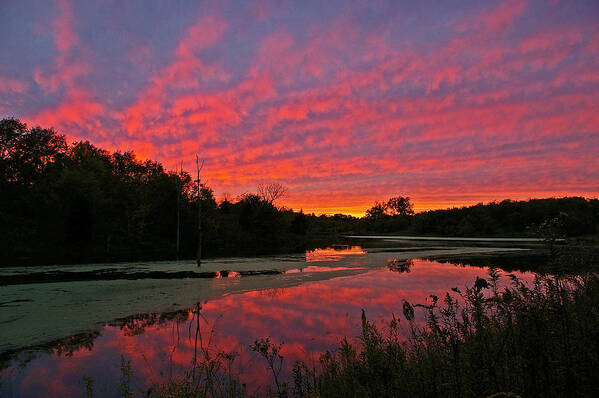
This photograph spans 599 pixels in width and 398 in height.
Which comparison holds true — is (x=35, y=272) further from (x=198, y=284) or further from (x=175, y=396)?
(x=175, y=396)

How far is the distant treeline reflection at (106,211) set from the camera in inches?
1757

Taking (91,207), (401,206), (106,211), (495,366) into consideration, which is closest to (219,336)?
(495,366)

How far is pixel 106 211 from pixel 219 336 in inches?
1939

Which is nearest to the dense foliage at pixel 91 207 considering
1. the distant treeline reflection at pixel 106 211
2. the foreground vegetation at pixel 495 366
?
the distant treeline reflection at pixel 106 211

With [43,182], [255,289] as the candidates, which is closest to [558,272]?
[255,289]

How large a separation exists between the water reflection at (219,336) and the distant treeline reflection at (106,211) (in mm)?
25433

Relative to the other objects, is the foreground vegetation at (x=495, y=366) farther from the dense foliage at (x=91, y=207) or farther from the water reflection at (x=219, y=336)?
the dense foliage at (x=91, y=207)

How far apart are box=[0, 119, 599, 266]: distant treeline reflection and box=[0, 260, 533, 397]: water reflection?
25.4 metres

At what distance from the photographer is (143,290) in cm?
1562

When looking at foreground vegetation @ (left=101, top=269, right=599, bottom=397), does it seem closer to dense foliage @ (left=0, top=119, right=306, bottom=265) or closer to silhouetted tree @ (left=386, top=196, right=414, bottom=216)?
dense foliage @ (left=0, top=119, right=306, bottom=265)

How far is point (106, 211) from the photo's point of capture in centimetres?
5072

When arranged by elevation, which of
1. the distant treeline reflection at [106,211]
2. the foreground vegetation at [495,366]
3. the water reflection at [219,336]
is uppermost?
the distant treeline reflection at [106,211]

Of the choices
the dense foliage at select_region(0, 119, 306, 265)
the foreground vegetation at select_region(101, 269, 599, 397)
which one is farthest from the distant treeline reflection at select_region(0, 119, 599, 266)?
the foreground vegetation at select_region(101, 269, 599, 397)

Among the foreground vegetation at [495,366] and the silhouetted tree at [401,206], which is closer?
the foreground vegetation at [495,366]
